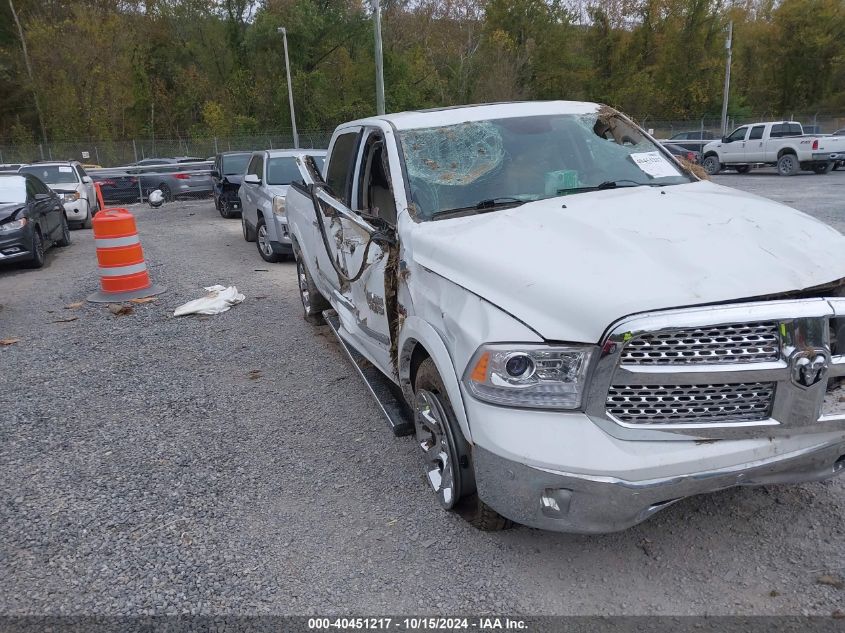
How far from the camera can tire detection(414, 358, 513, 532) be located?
3.20 m

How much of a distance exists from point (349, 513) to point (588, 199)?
84.1 inches

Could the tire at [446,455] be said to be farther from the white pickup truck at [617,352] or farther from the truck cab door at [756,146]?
the truck cab door at [756,146]

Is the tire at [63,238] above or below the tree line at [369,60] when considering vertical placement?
below

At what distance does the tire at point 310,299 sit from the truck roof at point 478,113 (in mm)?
2591

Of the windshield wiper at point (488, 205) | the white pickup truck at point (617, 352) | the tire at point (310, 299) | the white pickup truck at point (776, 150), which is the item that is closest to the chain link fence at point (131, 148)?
the white pickup truck at point (776, 150)

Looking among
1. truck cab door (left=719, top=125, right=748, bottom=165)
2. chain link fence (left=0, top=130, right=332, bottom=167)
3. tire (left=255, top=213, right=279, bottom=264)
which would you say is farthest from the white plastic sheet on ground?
chain link fence (left=0, top=130, right=332, bottom=167)

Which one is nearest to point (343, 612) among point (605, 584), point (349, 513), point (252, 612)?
point (252, 612)

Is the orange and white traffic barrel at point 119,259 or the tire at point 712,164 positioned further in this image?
the tire at point 712,164

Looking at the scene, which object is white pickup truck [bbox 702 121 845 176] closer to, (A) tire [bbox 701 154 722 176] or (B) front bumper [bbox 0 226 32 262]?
(A) tire [bbox 701 154 722 176]

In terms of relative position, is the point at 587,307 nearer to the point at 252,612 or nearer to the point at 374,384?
the point at 252,612

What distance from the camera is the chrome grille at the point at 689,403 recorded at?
264 centimetres

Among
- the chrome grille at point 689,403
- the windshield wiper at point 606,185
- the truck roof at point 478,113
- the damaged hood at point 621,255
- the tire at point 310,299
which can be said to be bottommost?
the tire at point 310,299

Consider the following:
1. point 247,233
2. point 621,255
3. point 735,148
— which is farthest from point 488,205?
point 735,148

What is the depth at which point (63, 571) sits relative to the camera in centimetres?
328
